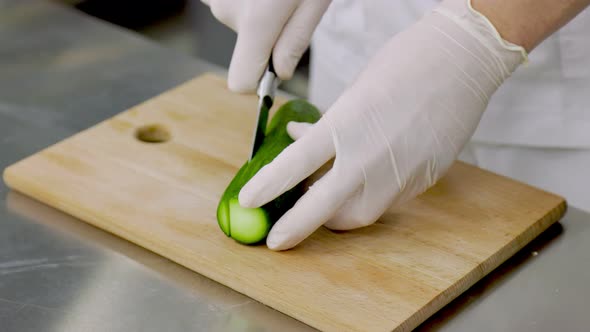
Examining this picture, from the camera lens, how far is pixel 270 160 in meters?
1.74

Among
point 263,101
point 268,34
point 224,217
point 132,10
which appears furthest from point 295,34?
point 132,10

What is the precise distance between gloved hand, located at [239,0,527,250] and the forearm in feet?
0.07

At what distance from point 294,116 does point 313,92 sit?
546 millimetres

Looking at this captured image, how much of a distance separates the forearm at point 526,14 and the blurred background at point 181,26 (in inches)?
79.7

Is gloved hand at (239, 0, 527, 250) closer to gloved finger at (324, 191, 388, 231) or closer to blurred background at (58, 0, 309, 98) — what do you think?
gloved finger at (324, 191, 388, 231)

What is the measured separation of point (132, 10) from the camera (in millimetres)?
3926

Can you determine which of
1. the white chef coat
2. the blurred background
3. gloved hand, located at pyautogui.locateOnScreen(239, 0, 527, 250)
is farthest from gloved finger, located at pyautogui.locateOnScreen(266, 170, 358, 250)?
the blurred background

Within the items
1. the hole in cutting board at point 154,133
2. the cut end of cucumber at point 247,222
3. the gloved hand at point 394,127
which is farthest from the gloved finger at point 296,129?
the hole in cutting board at point 154,133

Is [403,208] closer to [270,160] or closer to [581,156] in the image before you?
[270,160]

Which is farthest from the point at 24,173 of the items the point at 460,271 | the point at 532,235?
the point at 532,235

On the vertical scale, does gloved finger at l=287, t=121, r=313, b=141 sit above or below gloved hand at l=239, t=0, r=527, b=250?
below

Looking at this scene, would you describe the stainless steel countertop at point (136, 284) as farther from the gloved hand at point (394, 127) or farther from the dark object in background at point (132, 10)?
the dark object in background at point (132, 10)

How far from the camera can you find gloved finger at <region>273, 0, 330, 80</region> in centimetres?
189

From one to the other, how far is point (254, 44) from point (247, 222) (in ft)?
1.31
